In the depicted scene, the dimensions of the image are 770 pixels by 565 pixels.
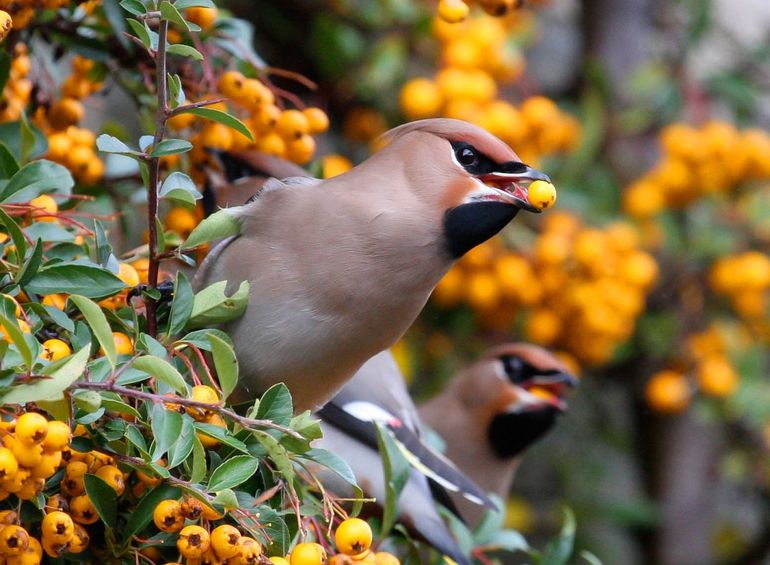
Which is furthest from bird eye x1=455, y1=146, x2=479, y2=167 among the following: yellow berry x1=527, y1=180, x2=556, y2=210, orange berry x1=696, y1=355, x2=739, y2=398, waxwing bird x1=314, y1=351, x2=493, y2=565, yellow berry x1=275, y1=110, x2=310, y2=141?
orange berry x1=696, y1=355, x2=739, y2=398

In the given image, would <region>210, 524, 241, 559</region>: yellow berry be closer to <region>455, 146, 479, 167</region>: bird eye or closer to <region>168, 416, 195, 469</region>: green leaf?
<region>168, 416, 195, 469</region>: green leaf

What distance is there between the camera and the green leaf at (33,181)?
1472mm

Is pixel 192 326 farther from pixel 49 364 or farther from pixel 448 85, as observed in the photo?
pixel 448 85

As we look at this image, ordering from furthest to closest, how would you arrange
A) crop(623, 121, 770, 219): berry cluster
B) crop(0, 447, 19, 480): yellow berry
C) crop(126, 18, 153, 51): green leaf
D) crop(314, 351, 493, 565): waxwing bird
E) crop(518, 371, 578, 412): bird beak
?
1. crop(623, 121, 770, 219): berry cluster
2. crop(518, 371, 578, 412): bird beak
3. crop(314, 351, 493, 565): waxwing bird
4. crop(126, 18, 153, 51): green leaf
5. crop(0, 447, 19, 480): yellow berry

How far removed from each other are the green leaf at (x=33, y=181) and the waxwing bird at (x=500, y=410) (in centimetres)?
173

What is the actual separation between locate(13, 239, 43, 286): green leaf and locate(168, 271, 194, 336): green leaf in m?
0.15

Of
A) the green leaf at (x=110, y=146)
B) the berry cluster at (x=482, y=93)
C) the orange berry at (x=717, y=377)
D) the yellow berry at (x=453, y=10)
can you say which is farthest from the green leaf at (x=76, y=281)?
the orange berry at (x=717, y=377)

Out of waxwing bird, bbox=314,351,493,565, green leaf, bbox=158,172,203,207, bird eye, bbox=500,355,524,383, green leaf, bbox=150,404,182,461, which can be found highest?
green leaf, bbox=158,172,203,207

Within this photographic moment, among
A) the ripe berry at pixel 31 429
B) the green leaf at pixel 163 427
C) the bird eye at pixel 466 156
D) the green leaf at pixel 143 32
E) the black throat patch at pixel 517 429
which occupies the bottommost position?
the black throat patch at pixel 517 429

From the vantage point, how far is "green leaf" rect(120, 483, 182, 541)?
127 cm

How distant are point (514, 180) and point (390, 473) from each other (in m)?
0.43

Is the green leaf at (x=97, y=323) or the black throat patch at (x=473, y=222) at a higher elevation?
the black throat patch at (x=473, y=222)

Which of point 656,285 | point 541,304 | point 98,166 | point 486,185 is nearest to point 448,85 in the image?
point 541,304

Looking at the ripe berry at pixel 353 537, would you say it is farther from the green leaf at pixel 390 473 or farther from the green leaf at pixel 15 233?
the green leaf at pixel 15 233
